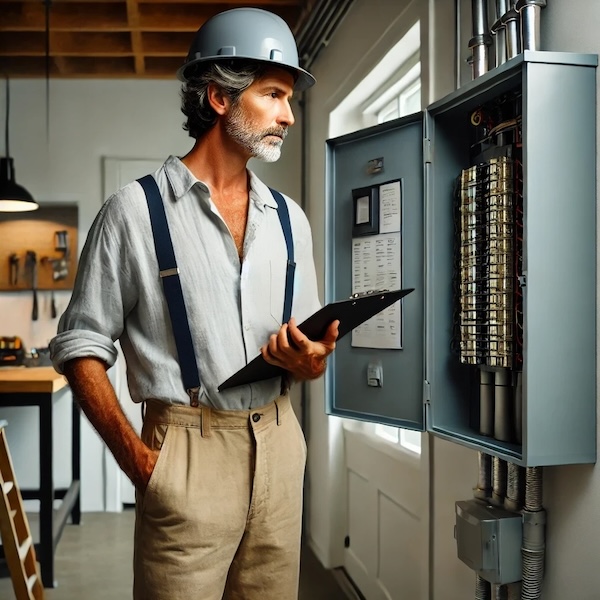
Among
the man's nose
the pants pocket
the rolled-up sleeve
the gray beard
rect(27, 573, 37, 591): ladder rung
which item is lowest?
rect(27, 573, 37, 591): ladder rung

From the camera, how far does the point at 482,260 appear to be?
1902mm

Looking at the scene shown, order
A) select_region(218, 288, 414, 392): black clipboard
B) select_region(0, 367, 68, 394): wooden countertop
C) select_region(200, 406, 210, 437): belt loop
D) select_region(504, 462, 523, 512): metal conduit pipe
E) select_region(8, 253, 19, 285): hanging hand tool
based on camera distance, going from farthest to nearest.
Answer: select_region(8, 253, 19, 285): hanging hand tool < select_region(0, 367, 68, 394): wooden countertop < select_region(504, 462, 523, 512): metal conduit pipe < select_region(200, 406, 210, 437): belt loop < select_region(218, 288, 414, 392): black clipboard

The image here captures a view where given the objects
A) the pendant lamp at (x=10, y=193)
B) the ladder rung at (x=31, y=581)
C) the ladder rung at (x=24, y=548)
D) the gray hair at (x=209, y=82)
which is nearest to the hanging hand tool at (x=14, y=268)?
the pendant lamp at (x=10, y=193)

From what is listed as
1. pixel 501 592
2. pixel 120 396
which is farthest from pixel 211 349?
pixel 120 396

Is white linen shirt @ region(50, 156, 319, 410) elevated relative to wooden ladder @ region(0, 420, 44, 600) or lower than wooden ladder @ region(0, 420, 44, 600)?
elevated

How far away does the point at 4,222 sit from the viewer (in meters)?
5.27

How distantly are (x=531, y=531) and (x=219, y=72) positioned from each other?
1265mm

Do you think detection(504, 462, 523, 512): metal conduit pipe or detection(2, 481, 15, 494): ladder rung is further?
detection(2, 481, 15, 494): ladder rung

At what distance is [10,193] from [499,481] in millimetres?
3605

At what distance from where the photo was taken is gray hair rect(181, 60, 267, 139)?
66.8 inches

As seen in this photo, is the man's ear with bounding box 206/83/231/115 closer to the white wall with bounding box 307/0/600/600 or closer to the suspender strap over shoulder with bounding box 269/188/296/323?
the suspender strap over shoulder with bounding box 269/188/296/323

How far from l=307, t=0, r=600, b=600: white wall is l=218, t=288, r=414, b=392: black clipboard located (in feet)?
1.91

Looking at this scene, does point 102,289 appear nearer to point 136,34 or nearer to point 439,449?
point 439,449

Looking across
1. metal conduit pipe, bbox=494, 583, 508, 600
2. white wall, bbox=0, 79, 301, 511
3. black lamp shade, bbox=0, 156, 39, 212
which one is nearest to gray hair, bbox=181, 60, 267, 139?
metal conduit pipe, bbox=494, 583, 508, 600
